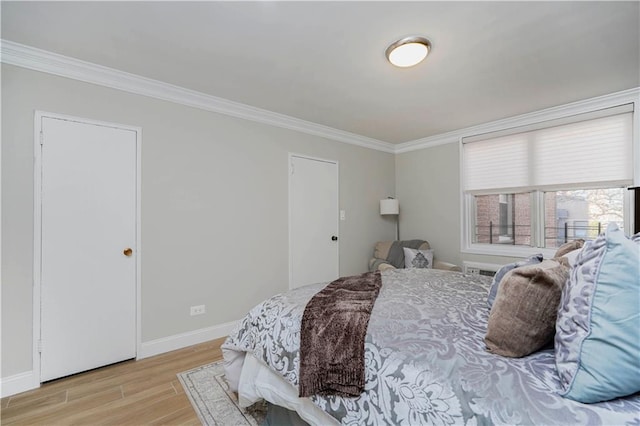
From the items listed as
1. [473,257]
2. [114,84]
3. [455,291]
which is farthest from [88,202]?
[473,257]

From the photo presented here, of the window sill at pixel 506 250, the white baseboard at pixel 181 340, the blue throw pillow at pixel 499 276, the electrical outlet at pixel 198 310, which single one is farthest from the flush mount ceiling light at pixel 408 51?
the white baseboard at pixel 181 340

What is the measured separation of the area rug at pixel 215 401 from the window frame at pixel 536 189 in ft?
11.1

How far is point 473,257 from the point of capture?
403 centimetres

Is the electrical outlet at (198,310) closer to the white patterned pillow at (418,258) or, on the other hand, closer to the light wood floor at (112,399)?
the light wood floor at (112,399)

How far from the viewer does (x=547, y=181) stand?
3.48 m

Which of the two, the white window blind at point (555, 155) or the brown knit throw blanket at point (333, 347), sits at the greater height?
the white window blind at point (555, 155)

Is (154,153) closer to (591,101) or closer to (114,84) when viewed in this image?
(114,84)

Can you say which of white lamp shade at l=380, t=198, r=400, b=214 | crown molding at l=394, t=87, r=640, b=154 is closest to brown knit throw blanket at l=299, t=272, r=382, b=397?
white lamp shade at l=380, t=198, r=400, b=214

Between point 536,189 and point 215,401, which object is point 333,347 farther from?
point 536,189

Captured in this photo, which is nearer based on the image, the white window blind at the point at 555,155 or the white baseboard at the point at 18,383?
the white baseboard at the point at 18,383

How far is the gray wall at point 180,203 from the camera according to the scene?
214cm

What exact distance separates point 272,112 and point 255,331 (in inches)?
99.3

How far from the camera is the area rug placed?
70.9 inches

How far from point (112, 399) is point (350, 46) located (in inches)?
117
